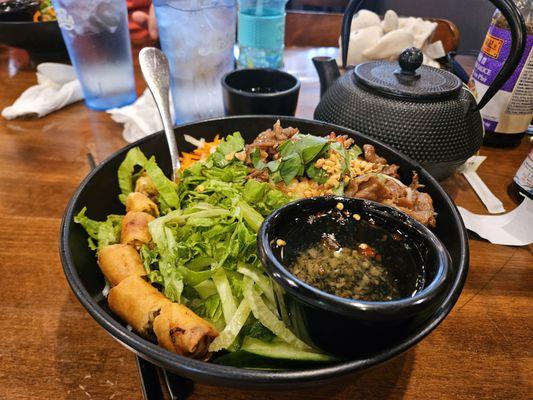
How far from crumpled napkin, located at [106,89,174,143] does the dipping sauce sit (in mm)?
1183

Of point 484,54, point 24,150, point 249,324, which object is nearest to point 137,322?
point 249,324

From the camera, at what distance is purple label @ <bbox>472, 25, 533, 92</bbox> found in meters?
1.48

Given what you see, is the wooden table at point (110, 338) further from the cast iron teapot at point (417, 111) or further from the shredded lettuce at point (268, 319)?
the cast iron teapot at point (417, 111)

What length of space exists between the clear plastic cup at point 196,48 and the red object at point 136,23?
127 centimetres

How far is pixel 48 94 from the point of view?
77.4 inches

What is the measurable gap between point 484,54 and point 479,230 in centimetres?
79

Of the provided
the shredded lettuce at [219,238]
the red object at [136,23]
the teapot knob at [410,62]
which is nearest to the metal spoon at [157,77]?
the shredded lettuce at [219,238]

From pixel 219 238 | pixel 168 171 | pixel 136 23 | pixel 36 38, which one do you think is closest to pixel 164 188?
pixel 168 171

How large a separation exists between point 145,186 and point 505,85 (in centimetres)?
148

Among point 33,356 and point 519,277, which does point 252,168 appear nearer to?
point 33,356

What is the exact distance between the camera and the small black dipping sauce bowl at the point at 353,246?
61 cm

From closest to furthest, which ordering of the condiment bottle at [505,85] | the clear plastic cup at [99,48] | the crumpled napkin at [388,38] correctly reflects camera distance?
the condiment bottle at [505,85], the clear plastic cup at [99,48], the crumpled napkin at [388,38]

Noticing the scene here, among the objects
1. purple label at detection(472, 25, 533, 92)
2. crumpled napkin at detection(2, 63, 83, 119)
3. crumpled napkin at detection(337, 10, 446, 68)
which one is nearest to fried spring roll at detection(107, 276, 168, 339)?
crumpled napkin at detection(2, 63, 83, 119)

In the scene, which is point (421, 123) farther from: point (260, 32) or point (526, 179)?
point (260, 32)
